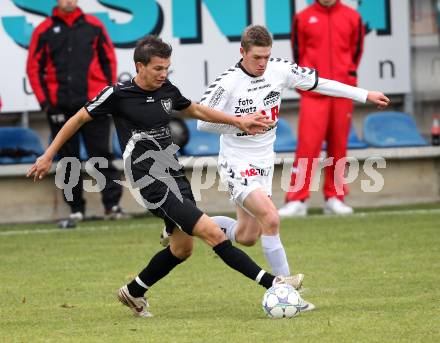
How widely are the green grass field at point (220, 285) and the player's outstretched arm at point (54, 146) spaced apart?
0.97 metres

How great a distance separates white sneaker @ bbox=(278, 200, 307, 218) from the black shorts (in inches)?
236

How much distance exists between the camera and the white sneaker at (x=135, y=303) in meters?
8.30

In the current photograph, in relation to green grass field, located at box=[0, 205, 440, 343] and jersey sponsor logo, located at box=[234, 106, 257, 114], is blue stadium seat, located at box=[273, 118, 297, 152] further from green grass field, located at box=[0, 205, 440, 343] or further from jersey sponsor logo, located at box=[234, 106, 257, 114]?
jersey sponsor logo, located at box=[234, 106, 257, 114]

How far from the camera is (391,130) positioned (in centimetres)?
1569

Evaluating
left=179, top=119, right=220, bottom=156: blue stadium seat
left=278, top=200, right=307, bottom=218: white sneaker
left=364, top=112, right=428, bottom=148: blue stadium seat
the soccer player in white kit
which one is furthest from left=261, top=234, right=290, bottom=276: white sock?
left=364, top=112, right=428, bottom=148: blue stadium seat

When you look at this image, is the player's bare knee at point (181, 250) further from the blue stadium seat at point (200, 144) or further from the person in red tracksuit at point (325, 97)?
the blue stadium seat at point (200, 144)

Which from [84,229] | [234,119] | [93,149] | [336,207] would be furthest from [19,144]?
[234,119]

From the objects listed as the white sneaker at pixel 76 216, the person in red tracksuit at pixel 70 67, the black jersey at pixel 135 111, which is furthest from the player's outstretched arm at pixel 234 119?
the white sneaker at pixel 76 216

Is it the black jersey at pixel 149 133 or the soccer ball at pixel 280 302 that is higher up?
the black jersey at pixel 149 133

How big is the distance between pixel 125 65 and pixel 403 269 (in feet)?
20.0

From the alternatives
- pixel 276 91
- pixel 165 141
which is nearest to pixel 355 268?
pixel 276 91

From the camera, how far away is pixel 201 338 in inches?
281

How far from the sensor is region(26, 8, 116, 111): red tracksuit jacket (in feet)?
45.9

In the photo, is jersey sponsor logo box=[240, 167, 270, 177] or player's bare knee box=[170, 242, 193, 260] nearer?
player's bare knee box=[170, 242, 193, 260]
